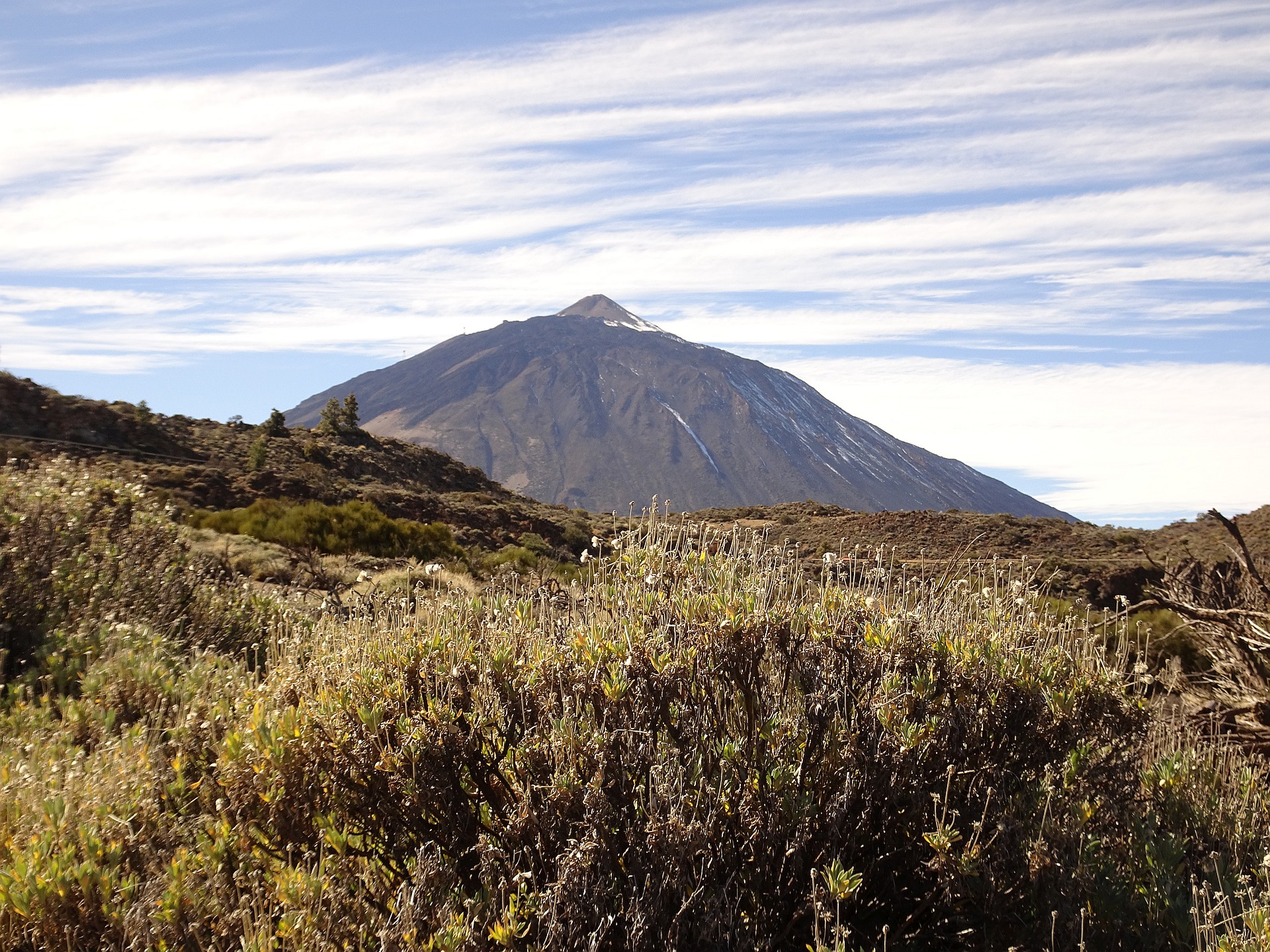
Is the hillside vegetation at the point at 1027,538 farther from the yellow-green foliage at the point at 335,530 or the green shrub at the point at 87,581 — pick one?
the green shrub at the point at 87,581

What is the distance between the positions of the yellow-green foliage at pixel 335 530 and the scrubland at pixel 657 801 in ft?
36.3

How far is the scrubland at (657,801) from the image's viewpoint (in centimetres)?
258

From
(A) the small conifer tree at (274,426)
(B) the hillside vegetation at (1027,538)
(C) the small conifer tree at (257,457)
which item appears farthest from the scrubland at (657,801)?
(A) the small conifer tree at (274,426)

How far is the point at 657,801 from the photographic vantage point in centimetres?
260

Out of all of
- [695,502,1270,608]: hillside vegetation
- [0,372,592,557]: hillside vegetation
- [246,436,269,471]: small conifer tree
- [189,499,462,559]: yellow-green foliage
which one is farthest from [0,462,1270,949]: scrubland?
[246,436,269,471]: small conifer tree

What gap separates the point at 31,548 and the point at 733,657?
17.2 ft

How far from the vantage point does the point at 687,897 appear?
8.71 feet

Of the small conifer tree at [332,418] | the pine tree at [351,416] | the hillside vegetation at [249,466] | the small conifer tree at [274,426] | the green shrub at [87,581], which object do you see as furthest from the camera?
the pine tree at [351,416]

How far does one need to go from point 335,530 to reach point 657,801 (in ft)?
45.4

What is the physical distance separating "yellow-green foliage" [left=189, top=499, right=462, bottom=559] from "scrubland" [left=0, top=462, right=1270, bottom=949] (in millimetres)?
11073

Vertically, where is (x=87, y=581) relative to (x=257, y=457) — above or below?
below

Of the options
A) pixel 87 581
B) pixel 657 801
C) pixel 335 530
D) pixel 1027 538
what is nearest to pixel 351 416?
pixel 335 530

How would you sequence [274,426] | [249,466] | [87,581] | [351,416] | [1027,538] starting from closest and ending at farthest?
1. [87,581]
2. [1027,538]
3. [249,466]
4. [274,426]
5. [351,416]

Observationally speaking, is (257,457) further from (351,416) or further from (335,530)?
(351,416)
